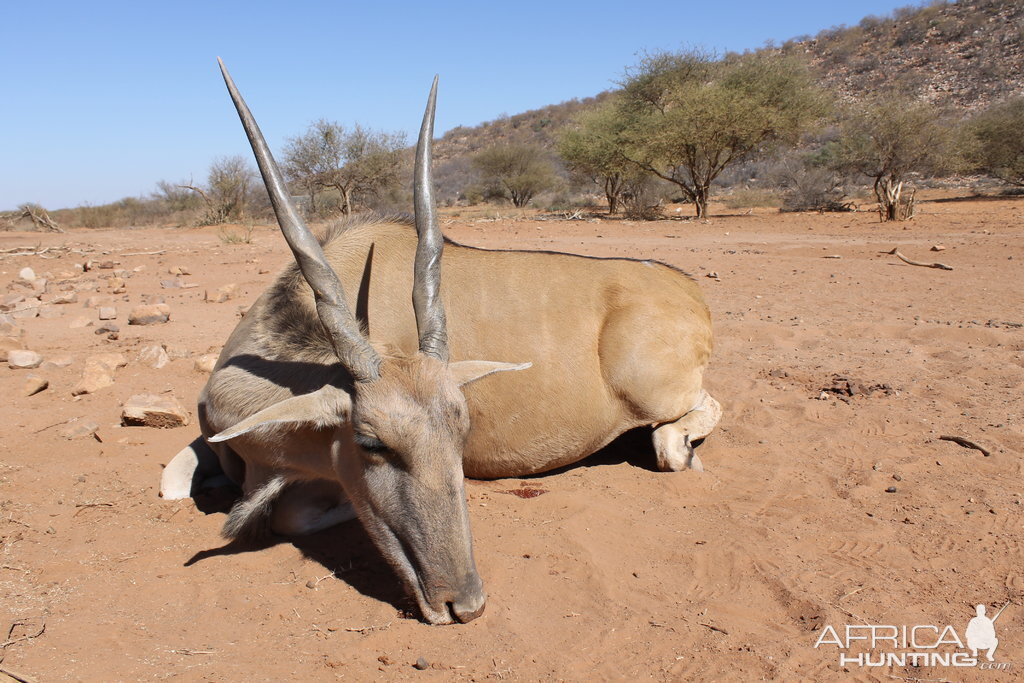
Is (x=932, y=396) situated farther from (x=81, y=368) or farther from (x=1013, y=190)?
(x=1013, y=190)

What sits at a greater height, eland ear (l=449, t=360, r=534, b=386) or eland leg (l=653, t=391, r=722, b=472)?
eland ear (l=449, t=360, r=534, b=386)

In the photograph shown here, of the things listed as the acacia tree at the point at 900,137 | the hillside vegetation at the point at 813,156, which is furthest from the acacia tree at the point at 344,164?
the acacia tree at the point at 900,137

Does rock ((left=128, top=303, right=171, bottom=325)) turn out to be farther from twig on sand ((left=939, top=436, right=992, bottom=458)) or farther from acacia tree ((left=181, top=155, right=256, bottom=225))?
acacia tree ((left=181, top=155, right=256, bottom=225))

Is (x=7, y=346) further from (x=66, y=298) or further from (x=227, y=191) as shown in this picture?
(x=227, y=191)

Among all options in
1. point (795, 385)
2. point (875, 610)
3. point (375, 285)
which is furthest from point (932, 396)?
point (375, 285)

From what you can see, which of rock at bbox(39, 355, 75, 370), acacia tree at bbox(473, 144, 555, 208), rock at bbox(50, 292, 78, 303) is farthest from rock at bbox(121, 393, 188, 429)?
acacia tree at bbox(473, 144, 555, 208)

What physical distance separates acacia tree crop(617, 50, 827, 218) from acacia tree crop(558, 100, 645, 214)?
539 millimetres

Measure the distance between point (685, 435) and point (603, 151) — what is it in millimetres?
25103

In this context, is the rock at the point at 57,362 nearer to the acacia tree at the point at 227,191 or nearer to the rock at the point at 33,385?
the rock at the point at 33,385

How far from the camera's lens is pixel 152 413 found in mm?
4871

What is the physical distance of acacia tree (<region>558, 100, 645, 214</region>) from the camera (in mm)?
27734

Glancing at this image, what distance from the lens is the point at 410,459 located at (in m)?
2.74

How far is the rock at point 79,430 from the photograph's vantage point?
4.75 meters

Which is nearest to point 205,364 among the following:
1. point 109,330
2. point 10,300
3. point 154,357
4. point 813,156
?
point 154,357
